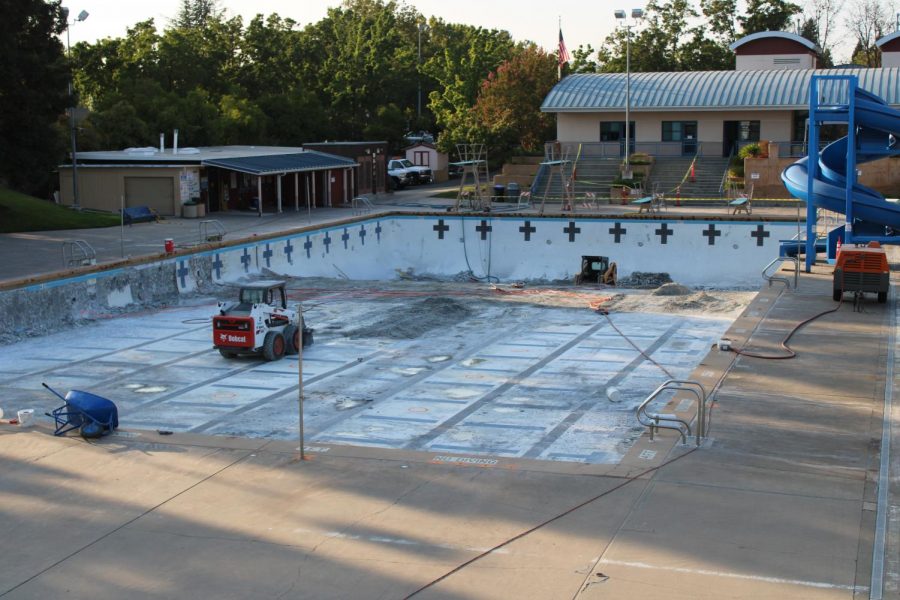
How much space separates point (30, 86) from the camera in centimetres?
3659

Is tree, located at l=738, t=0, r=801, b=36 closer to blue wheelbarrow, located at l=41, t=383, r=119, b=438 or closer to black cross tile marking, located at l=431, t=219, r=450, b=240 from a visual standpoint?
black cross tile marking, located at l=431, t=219, r=450, b=240

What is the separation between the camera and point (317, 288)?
104 feet

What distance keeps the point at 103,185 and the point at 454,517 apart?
35747 mm

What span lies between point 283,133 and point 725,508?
57.0 m

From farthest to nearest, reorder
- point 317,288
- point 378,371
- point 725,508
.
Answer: point 317,288 → point 378,371 → point 725,508

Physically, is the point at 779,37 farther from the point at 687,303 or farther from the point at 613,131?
the point at 687,303

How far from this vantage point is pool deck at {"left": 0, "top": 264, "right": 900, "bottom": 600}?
9727mm

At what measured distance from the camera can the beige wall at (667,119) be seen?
180 feet

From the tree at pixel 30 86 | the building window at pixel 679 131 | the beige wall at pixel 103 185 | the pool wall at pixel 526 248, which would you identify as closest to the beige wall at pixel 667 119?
the building window at pixel 679 131

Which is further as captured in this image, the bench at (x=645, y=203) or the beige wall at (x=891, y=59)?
the beige wall at (x=891, y=59)

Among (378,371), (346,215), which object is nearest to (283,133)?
(346,215)

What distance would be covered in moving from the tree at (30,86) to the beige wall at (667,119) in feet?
90.2

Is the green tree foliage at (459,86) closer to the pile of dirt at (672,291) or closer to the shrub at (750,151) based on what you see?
the shrub at (750,151)

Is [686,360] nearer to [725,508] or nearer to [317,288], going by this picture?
[725,508]
